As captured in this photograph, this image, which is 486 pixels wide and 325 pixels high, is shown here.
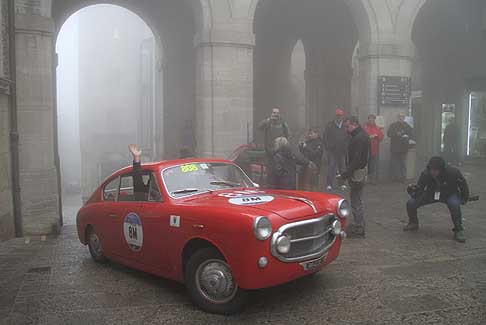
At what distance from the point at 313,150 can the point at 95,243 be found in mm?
5858

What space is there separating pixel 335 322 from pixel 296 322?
0.34m

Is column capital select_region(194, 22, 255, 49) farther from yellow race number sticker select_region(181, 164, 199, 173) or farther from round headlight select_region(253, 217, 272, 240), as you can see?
round headlight select_region(253, 217, 272, 240)

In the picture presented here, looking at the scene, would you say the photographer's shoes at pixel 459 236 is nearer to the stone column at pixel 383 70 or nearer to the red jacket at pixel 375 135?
the red jacket at pixel 375 135

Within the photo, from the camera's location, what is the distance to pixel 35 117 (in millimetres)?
8391

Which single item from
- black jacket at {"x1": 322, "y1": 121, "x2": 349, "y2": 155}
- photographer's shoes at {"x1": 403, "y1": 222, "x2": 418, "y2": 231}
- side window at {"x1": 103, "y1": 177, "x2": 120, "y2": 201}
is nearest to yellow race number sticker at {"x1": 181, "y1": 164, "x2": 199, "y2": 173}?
side window at {"x1": 103, "y1": 177, "x2": 120, "y2": 201}

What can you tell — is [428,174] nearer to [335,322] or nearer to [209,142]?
[335,322]

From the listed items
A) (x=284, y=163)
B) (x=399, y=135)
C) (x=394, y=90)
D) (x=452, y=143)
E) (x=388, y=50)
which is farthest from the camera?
(x=452, y=143)

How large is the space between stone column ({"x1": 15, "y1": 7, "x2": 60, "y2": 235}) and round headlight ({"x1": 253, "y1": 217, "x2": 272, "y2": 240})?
5826 mm

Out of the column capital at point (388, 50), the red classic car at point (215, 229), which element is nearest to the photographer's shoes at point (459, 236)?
the red classic car at point (215, 229)

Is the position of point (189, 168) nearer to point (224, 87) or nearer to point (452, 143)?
point (224, 87)

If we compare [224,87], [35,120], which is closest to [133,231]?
[35,120]

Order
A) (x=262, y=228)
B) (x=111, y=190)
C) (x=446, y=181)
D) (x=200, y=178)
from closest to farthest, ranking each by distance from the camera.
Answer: (x=262, y=228) < (x=200, y=178) < (x=111, y=190) < (x=446, y=181)

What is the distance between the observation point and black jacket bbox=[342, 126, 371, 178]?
6.89 m

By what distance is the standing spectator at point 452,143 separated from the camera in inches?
630
